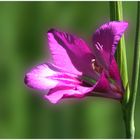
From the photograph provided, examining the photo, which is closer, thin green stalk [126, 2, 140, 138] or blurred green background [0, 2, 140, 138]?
thin green stalk [126, 2, 140, 138]

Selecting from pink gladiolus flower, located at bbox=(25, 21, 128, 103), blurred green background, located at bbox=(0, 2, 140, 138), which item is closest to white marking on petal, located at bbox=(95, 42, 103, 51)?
pink gladiolus flower, located at bbox=(25, 21, 128, 103)

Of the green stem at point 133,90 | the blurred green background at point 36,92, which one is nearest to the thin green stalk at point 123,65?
the green stem at point 133,90

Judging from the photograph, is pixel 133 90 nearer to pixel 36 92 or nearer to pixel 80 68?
pixel 80 68

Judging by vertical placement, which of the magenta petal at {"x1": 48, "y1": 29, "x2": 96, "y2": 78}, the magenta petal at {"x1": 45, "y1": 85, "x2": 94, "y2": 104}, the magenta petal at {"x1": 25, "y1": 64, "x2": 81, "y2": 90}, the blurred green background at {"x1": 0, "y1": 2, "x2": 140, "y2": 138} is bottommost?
the blurred green background at {"x1": 0, "y1": 2, "x2": 140, "y2": 138}

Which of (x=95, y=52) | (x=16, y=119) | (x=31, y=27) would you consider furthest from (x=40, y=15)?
(x=95, y=52)

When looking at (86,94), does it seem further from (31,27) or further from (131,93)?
(31,27)

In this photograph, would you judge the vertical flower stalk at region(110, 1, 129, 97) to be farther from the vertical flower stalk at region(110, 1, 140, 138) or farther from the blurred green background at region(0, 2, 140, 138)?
the blurred green background at region(0, 2, 140, 138)

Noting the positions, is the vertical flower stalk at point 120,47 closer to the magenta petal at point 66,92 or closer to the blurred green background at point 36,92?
the magenta petal at point 66,92
